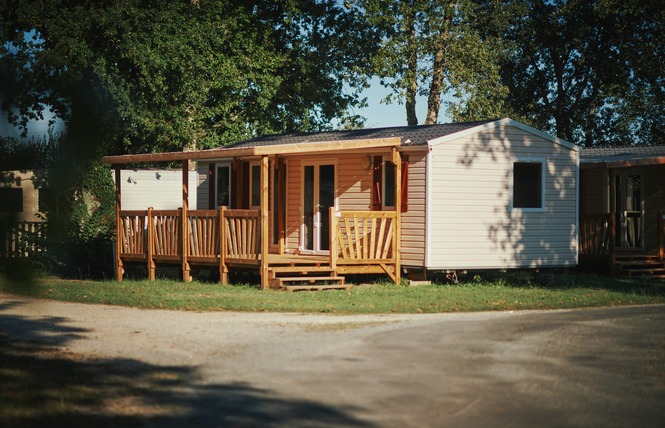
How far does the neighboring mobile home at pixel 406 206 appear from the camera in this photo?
18.5m

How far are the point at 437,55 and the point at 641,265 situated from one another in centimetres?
1534

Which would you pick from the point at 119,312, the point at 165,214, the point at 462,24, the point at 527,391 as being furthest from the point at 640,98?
the point at 527,391

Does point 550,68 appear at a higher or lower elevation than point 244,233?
higher

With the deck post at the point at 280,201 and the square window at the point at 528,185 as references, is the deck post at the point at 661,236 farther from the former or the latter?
the deck post at the point at 280,201

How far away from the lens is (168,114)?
3014 cm

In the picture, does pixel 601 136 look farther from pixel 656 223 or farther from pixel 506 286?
pixel 506 286

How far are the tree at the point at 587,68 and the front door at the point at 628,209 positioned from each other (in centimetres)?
1573

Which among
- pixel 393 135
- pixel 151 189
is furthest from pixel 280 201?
pixel 151 189

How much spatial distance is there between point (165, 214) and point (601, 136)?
28.1 m

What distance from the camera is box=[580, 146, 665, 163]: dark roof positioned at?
23.2 meters

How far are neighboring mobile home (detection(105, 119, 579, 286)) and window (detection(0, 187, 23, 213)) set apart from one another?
49.6ft

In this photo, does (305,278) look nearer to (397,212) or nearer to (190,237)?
(397,212)

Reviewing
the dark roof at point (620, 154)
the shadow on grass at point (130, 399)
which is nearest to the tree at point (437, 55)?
the dark roof at point (620, 154)

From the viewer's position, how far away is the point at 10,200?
6.74 ft
